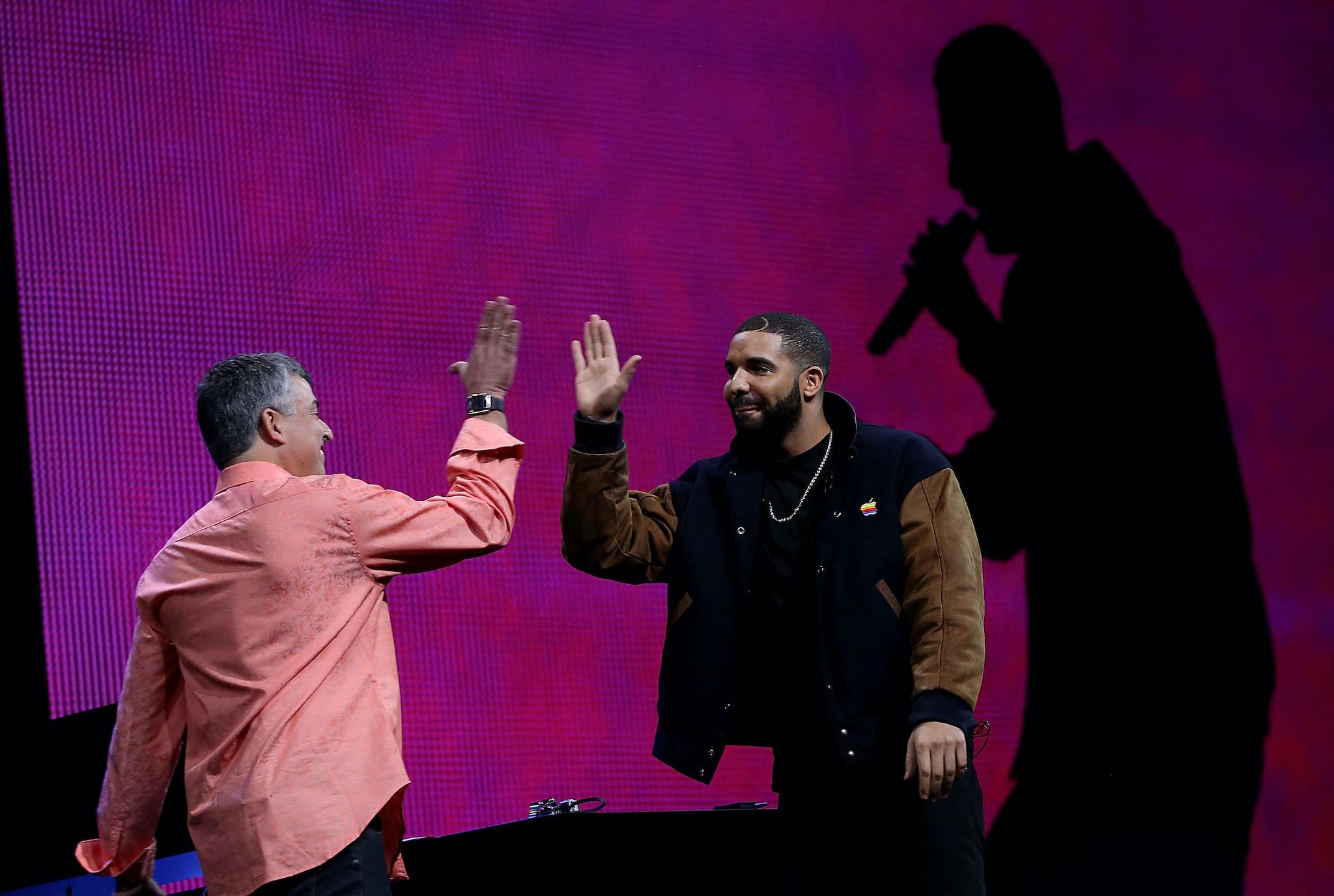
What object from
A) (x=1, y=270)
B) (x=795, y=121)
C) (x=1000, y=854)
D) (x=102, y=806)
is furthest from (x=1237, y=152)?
(x=102, y=806)

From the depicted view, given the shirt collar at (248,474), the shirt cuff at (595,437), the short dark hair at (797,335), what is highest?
the short dark hair at (797,335)

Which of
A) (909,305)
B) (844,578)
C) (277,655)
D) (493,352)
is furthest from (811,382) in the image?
(909,305)

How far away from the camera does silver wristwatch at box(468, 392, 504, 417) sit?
89.2 inches

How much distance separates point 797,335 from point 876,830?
866mm

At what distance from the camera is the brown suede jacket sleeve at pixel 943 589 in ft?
7.25

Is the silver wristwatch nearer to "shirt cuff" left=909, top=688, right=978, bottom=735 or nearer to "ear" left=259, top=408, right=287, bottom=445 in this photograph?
"ear" left=259, top=408, right=287, bottom=445

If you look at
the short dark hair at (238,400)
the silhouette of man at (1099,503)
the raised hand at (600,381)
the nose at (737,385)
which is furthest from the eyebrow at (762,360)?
the silhouette of man at (1099,503)

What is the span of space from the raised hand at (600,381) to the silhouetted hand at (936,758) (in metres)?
0.71

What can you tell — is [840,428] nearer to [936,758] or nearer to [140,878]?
[936,758]

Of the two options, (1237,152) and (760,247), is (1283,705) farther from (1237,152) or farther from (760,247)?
(760,247)

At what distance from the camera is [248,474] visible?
6.79 feet

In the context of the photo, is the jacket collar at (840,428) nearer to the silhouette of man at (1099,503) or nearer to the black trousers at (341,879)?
the black trousers at (341,879)

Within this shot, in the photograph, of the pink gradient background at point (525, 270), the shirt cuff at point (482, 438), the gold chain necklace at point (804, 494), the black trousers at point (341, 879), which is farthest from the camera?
the pink gradient background at point (525, 270)

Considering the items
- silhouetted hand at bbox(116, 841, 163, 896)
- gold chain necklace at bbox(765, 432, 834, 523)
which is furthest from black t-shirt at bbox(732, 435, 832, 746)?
silhouetted hand at bbox(116, 841, 163, 896)
